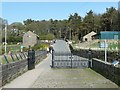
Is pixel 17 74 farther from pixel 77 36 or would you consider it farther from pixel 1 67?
pixel 77 36

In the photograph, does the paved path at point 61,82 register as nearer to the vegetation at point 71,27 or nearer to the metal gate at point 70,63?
the metal gate at point 70,63

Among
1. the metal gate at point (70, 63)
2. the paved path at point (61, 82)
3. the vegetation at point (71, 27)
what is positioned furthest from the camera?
the vegetation at point (71, 27)

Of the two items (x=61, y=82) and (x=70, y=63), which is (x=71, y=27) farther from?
(x=61, y=82)

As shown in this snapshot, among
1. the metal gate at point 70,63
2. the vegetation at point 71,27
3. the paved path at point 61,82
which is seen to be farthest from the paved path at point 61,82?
the vegetation at point 71,27

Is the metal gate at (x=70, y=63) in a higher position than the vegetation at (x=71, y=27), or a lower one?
lower

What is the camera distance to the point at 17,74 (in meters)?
18.4

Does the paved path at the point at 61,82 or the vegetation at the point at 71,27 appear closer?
the paved path at the point at 61,82

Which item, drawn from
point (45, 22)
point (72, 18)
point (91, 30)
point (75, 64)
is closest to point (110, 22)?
point (91, 30)

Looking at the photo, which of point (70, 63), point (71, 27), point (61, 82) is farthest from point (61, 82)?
point (71, 27)

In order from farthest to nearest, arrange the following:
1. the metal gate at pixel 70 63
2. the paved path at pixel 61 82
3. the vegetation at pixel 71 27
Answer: the vegetation at pixel 71 27 < the metal gate at pixel 70 63 < the paved path at pixel 61 82

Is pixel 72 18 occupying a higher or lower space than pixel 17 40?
higher

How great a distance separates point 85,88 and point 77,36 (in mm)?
135288

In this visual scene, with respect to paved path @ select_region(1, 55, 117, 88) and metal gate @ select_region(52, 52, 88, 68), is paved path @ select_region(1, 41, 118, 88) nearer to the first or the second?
paved path @ select_region(1, 55, 117, 88)

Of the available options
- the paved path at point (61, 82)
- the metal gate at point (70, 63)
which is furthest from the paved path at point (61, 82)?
the metal gate at point (70, 63)
